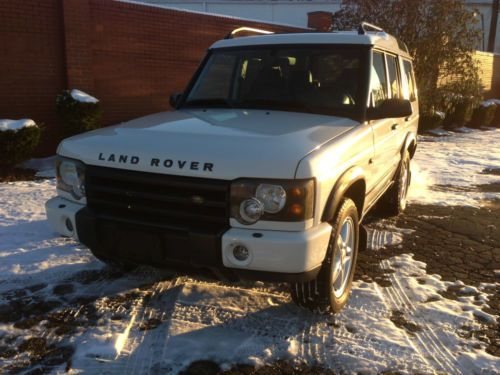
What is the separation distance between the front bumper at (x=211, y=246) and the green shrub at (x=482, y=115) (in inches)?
718

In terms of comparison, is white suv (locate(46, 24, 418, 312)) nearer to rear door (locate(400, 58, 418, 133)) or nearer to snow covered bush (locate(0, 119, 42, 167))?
rear door (locate(400, 58, 418, 133))

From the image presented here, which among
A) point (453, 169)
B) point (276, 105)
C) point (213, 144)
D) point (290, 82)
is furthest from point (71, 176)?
point (453, 169)

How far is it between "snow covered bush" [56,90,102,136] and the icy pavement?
4.25m

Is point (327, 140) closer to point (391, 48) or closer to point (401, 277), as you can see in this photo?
point (401, 277)

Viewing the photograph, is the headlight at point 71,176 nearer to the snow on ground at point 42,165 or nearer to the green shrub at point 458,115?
the snow on ground at point 42,165

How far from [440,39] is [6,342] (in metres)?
13.4

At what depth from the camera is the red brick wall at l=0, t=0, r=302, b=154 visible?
7930 mm

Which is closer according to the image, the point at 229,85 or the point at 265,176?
the point at 265,176

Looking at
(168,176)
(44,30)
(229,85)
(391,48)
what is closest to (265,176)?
(168,176)

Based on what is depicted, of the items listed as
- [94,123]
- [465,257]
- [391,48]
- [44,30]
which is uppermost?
[44,30]

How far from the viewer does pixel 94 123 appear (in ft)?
27.7

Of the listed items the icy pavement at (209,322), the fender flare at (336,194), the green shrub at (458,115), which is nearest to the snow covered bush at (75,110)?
the icy pavement at (209,322)

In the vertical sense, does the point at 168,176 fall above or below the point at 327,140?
below

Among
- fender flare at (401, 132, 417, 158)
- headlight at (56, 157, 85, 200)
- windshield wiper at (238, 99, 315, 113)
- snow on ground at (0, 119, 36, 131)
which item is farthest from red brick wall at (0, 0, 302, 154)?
fender flare at (401, 132, 417, 158)
